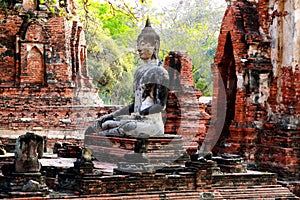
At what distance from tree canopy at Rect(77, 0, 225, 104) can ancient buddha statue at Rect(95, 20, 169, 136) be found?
50.0ft

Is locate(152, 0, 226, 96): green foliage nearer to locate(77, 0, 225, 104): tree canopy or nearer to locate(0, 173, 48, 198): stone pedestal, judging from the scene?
locate(77, 0, 225, 104): tree canopy

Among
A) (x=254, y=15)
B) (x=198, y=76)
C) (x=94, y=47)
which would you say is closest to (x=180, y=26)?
(x=198, y=76)

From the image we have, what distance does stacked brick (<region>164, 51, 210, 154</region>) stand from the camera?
11992 mm

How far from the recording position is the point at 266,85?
11.8 metres

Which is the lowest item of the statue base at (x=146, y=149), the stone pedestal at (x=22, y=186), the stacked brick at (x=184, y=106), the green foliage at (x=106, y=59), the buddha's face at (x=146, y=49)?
the stone pedestal at (x=22, y=186)

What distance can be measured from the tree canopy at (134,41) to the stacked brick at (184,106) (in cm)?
1242

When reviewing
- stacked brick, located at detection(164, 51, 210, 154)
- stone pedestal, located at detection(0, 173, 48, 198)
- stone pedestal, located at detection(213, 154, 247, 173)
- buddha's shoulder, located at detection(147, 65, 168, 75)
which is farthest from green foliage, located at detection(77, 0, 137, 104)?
stone pedestal, located at detection(0, 173, 48, 198)

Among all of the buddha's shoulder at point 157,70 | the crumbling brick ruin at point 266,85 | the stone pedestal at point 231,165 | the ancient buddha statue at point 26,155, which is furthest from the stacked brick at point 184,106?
the ancient buddha statue at point 26,155

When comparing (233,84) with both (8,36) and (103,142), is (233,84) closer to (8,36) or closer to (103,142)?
(103,142)

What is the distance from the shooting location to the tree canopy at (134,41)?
26609 millimetres

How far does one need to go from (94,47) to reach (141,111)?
16931mm

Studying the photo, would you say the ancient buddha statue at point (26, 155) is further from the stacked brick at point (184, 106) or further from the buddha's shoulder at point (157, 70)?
the stacked brick at point (184, 106)

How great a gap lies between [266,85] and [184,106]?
1.67 metres

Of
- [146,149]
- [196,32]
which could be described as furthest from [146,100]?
[196,32]
